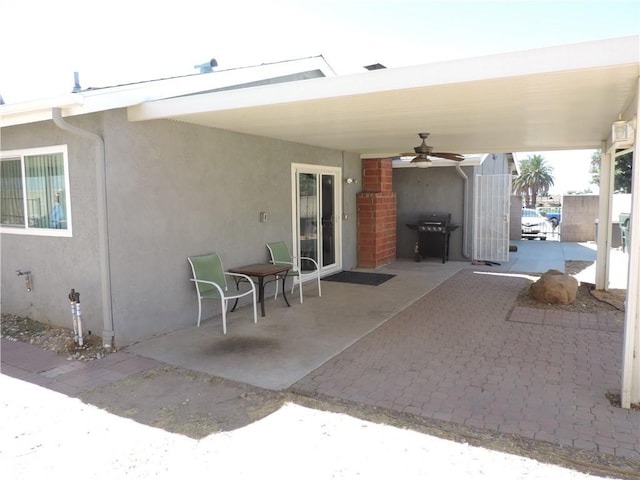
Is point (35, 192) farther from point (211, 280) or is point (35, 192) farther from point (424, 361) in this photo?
point (424, 361)

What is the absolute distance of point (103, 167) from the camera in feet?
16.3

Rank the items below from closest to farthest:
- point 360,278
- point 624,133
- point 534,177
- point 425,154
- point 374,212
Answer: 1. point 624,133
2. point 425,154
3. point 360,278
4. point 374,212
5. point 534,177

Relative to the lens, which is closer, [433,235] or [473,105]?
[473,105]

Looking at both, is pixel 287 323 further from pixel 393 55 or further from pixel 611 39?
pixel 393 55

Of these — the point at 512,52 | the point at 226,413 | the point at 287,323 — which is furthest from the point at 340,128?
the point at 226,413

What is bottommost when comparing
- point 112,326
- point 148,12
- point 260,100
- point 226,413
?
point 226,413

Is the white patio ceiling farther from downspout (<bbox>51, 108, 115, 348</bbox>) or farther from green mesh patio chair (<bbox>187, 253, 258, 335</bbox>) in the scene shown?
green mesh patio chair (<bbox>187, 253, 258, 335</bbox>)

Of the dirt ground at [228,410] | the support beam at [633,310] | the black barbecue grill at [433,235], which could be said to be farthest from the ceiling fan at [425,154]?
the black barbecue grill at [433,235]

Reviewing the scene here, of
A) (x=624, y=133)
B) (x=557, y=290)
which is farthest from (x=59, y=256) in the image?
(x=557, y=290)

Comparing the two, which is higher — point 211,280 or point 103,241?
point 103,241

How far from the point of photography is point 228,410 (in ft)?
12.2

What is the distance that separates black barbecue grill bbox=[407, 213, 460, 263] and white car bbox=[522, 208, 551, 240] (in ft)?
28.9

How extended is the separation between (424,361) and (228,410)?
2.12 m

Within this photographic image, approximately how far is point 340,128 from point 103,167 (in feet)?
10.5
